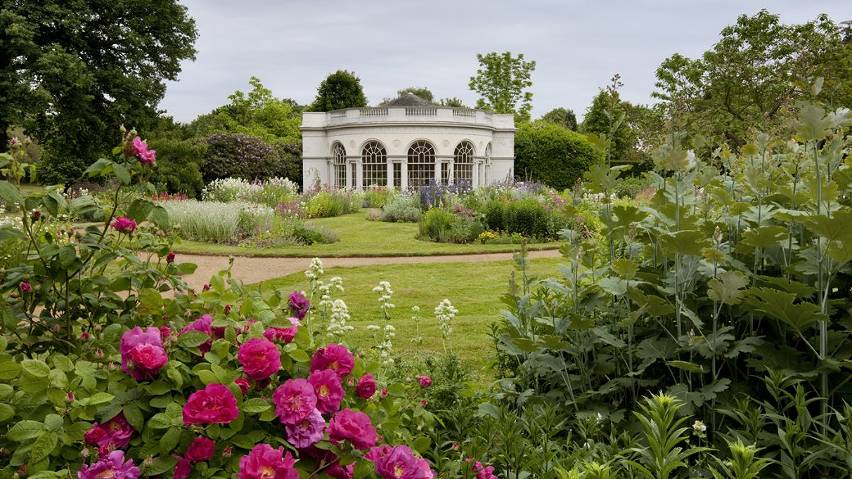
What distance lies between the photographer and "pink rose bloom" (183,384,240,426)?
1.47m

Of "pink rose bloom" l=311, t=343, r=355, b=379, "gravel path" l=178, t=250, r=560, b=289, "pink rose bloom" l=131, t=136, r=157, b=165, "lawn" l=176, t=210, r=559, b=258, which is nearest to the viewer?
"pink rose bloom" l=311, t=343, r=355, b=379

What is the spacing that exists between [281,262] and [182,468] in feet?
29.2

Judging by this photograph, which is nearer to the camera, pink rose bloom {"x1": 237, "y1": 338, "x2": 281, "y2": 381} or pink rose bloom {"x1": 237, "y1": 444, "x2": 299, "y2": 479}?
pink rose bloom {"x1": 237, "y1": 444, "x2": 299, "y2": 479}

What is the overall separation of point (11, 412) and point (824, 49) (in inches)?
1286

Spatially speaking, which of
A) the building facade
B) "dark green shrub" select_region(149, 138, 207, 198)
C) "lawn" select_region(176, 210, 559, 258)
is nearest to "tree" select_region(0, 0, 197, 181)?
"dark green shrub" select_region(149, 138, 207, 198)

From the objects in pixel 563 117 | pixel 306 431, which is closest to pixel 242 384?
pixel 306 431

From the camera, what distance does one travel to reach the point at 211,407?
4.91ft

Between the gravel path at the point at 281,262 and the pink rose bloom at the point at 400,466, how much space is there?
7.22 metres

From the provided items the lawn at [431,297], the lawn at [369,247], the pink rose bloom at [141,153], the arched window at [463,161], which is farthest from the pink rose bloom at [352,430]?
the arched window at [463,161]

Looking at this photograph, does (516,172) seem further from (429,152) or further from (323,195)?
(323,195)

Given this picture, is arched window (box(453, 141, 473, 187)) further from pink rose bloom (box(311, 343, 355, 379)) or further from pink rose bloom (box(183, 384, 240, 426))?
pink rose bloom (box(183, 384, 240, 426))

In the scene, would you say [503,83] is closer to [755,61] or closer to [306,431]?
[755,61]

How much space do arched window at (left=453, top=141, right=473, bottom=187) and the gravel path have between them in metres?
18.1

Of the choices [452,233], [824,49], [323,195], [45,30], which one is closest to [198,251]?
[452,233]
